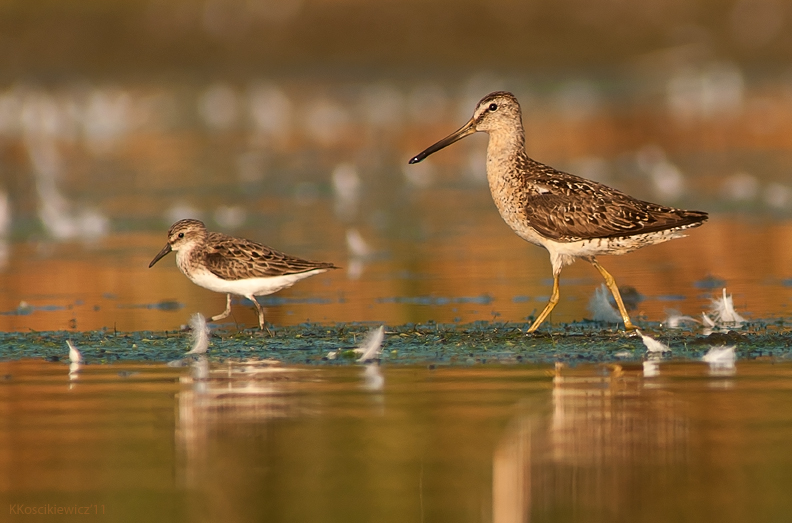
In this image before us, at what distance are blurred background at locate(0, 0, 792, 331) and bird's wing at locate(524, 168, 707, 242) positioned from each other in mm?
1144

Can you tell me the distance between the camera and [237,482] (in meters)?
7.71

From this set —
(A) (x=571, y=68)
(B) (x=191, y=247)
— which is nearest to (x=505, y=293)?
(B) (x=191, y=247)

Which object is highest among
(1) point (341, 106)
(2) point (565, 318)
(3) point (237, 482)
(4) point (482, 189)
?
(1) point (341, 106)

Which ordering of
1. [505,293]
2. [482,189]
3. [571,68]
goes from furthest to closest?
[571,68] < [482,189] < [505,293]

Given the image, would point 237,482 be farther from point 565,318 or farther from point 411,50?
point 411,50

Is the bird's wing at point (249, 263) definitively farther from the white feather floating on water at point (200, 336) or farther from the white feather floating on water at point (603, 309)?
the white feather floating on water at point (603, 309)

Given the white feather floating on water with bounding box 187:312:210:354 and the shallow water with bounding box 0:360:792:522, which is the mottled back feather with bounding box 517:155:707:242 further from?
the white feather floating on water with bounding box 187:312:210:354

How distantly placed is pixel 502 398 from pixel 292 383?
157 centimetres

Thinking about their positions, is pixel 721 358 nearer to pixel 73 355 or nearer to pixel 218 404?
pixel 218 404

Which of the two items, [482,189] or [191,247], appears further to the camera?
[482,189]

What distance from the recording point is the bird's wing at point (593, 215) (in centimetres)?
1243

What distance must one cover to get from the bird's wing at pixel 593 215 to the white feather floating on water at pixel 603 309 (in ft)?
2.72

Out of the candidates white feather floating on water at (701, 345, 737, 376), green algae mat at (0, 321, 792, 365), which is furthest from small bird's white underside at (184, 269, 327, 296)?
white feather floating on water at (701, 345, 737, 376)

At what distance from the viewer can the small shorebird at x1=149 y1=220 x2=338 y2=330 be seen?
13281mm
